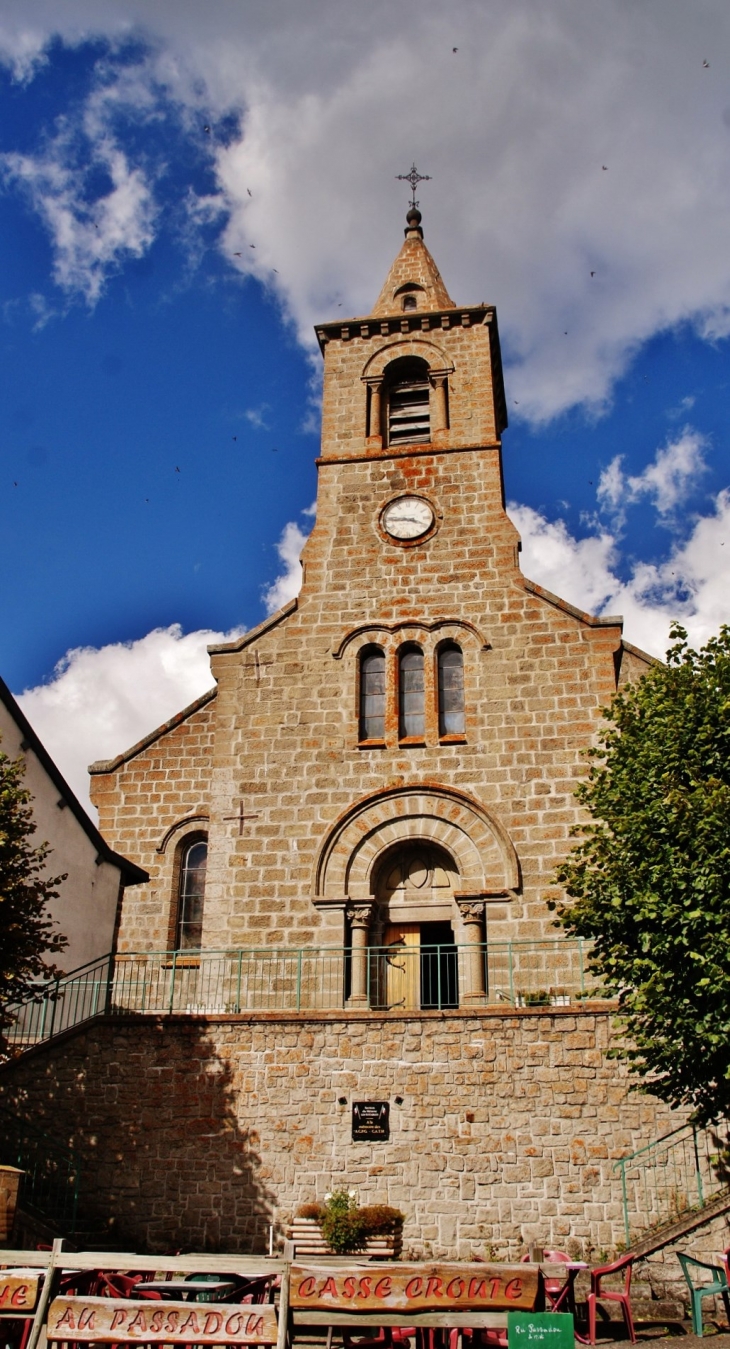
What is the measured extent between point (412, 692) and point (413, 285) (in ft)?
35.2

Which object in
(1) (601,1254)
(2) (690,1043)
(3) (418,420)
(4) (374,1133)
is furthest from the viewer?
(3) (418,420)

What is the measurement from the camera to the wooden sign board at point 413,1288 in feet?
24.5

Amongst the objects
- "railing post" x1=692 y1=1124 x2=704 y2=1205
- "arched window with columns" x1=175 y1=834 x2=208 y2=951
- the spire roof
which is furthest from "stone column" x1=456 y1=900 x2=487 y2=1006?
the spire roof

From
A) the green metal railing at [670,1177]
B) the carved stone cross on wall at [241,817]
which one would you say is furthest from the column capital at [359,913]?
the green metal railing at [670,1177]

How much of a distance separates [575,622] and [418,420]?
6137 millimetres

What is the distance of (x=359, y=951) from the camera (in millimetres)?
18484

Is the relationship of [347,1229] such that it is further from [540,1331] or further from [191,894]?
[191,894]

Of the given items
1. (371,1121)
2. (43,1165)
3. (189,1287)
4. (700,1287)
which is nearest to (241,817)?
(371,1121)

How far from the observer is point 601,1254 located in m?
14.1

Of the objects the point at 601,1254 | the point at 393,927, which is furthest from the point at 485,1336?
the point at 393,927

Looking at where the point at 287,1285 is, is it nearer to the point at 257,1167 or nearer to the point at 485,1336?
the point at 485,1336

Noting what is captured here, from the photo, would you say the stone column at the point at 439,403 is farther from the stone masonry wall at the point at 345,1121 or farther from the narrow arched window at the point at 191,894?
the stone masonry wall at the point at 345,1121

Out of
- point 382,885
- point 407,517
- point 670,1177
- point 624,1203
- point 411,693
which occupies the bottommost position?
point 624,1203

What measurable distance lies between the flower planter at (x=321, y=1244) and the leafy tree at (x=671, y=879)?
12.6 feet
